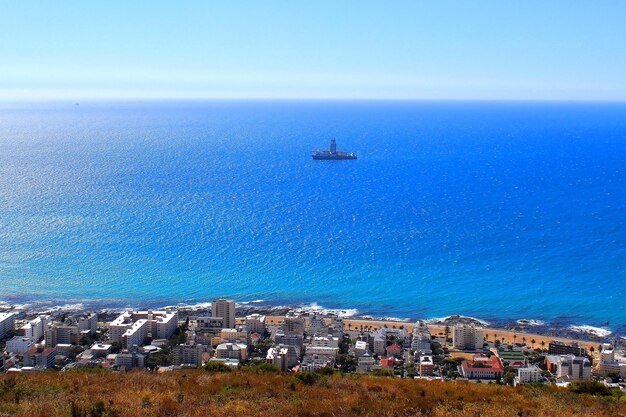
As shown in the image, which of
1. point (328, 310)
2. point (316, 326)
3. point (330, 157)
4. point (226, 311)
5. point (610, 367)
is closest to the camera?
point (610, 367)

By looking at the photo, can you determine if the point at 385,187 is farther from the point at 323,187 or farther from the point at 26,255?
the point at 26,255

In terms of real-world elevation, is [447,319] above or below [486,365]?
above

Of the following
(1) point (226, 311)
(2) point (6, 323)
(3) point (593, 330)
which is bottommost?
(3) point (593, 330)

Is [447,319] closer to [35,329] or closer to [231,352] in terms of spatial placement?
[231,352]

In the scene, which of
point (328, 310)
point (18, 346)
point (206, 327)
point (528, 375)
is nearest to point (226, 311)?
point (206, 327)

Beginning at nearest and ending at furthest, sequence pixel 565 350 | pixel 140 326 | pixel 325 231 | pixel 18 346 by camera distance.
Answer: pixel 18 346 → pixel 565 350 → pixel 140 326 → pixel 325 231

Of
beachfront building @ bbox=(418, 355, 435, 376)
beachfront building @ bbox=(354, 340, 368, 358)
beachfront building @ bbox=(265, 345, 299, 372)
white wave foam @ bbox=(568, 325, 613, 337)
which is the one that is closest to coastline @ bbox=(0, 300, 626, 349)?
white wave foam @ bbox=(568, 325, 613, 337)
